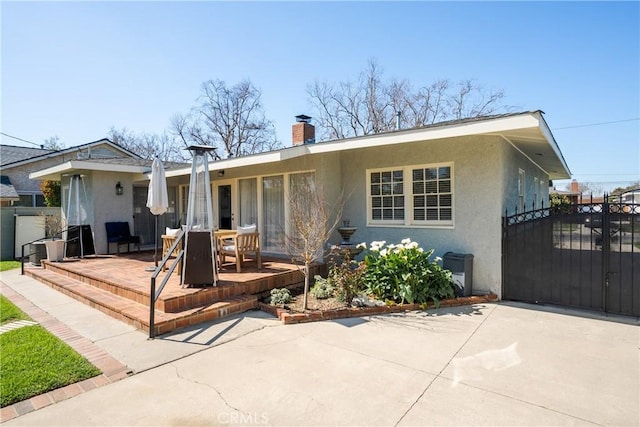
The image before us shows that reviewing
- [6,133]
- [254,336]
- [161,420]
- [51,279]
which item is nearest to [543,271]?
[254,336]

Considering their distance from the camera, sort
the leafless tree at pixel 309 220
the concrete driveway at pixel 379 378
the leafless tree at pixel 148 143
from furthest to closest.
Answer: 1. the leafless tree at pixel 148 143
2. the leafless tree at pixel 309 220
3. the concrete driveway at pixel 379 378

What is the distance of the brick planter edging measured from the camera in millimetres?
5527

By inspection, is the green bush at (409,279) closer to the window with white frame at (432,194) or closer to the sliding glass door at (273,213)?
the window with white frame at (432,194)

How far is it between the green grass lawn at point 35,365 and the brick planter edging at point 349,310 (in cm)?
266

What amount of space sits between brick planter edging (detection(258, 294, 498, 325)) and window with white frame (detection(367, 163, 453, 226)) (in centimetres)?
167

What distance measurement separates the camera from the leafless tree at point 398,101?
2458 centimetres

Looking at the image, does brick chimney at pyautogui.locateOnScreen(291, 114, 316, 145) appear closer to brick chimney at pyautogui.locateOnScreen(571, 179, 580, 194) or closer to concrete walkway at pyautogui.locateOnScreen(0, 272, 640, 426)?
concrete walkway at pyautogui.locateOnScreen(0, 272, 640, 426)

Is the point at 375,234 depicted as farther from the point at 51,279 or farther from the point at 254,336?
the point at 51,279

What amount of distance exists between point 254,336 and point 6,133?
26.0 meters

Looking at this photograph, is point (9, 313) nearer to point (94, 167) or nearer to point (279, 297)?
point (279, 297)

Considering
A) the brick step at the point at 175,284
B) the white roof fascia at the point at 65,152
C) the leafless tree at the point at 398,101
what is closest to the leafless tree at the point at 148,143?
the white roof fascia at the point at 65,152

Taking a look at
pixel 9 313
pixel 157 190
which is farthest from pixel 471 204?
pixel 9 313

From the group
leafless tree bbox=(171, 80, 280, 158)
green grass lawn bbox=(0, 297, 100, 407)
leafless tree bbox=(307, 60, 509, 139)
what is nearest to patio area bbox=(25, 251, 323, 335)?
green grass lawn bbox=(0, 297, 100, 407)

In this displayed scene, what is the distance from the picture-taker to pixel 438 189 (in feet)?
24.4
